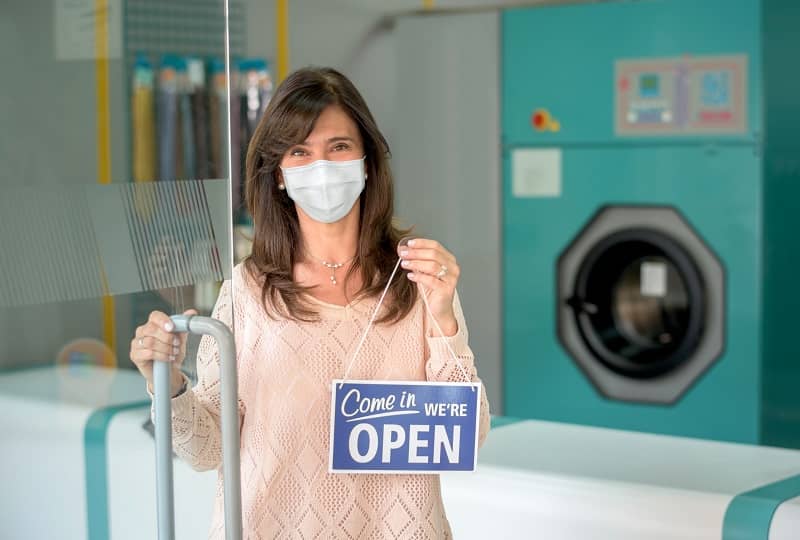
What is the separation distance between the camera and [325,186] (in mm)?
1496

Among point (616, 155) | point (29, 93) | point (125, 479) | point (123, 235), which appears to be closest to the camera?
point (29, 93)

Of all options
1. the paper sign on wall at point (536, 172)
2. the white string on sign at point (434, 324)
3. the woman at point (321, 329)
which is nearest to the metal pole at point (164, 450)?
the woman at point (321, 329)

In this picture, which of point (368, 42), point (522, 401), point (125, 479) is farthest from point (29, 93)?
point (368, 42)

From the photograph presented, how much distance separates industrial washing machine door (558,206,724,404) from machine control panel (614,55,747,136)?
28cm

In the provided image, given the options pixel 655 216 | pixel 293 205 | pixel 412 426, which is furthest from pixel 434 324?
pixel 655 216

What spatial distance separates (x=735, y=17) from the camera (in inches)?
140

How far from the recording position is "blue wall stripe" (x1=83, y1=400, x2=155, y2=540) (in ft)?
3.91

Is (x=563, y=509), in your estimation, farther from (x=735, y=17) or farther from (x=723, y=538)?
(x=735, y=17)

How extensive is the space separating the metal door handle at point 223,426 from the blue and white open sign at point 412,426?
0.94 feet

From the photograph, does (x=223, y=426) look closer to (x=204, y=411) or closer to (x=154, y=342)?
(x=154, y=342)

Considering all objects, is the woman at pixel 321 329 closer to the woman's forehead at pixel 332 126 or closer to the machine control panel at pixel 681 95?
the woman's forehead at pixel 332 126

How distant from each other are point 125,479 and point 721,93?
9.12ft

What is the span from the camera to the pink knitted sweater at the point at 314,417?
150 centimetres

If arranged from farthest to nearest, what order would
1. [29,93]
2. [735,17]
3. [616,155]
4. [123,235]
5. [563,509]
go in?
1. [616,155]
2. [735,17]
3. [563,509]
4. [123,235]
5. [29,93]
